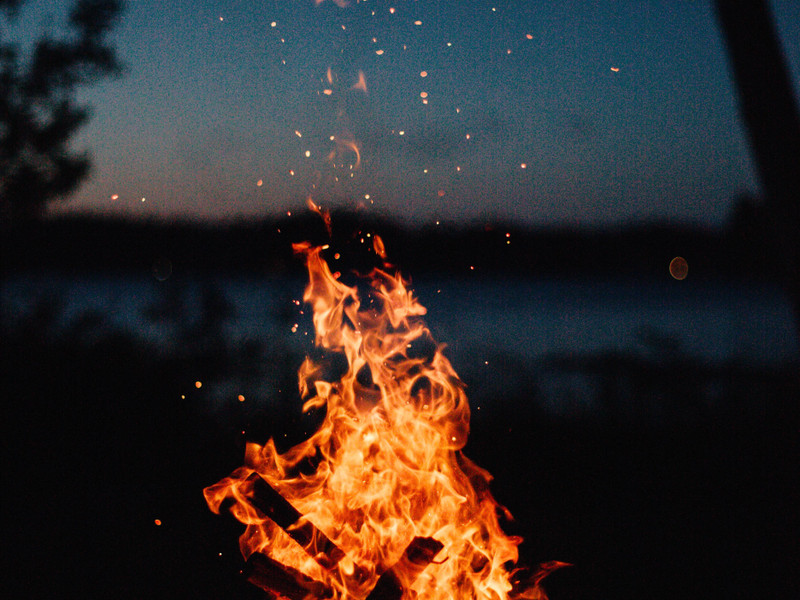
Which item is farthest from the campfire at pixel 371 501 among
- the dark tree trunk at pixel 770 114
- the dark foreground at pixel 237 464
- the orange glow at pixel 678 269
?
the orange glow at pixel 678 269

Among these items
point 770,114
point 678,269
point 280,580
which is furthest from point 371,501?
point 678,269

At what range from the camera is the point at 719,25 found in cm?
164

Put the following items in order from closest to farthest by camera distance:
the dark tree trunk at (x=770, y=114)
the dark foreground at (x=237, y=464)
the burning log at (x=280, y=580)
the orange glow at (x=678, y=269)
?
1. the dark tree trunk at (x=770, y=114)
2. the burning log at (x=280, y=580)
3. the dark foreground at (x=237, y=464)
4. the orange glow at (x=678, y=269)

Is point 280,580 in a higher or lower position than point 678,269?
higher

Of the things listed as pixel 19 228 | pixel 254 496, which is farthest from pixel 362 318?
pixel 19 228

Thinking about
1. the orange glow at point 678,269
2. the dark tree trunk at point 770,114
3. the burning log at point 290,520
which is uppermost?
the dark tree trunk at point 770,114

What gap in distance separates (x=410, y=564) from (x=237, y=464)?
3041mm

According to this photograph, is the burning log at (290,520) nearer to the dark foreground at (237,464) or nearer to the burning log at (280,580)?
the burning log at (280,580)

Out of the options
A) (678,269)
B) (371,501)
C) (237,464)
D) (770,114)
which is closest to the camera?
(770,114)

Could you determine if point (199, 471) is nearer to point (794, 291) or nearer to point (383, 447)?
point (383, 447)

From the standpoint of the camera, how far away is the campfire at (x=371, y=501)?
2475 mm

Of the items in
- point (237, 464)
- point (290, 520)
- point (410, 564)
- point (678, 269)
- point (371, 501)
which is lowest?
point (678, 269)

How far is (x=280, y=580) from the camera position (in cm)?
244

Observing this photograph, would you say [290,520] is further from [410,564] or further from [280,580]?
[410,564]
